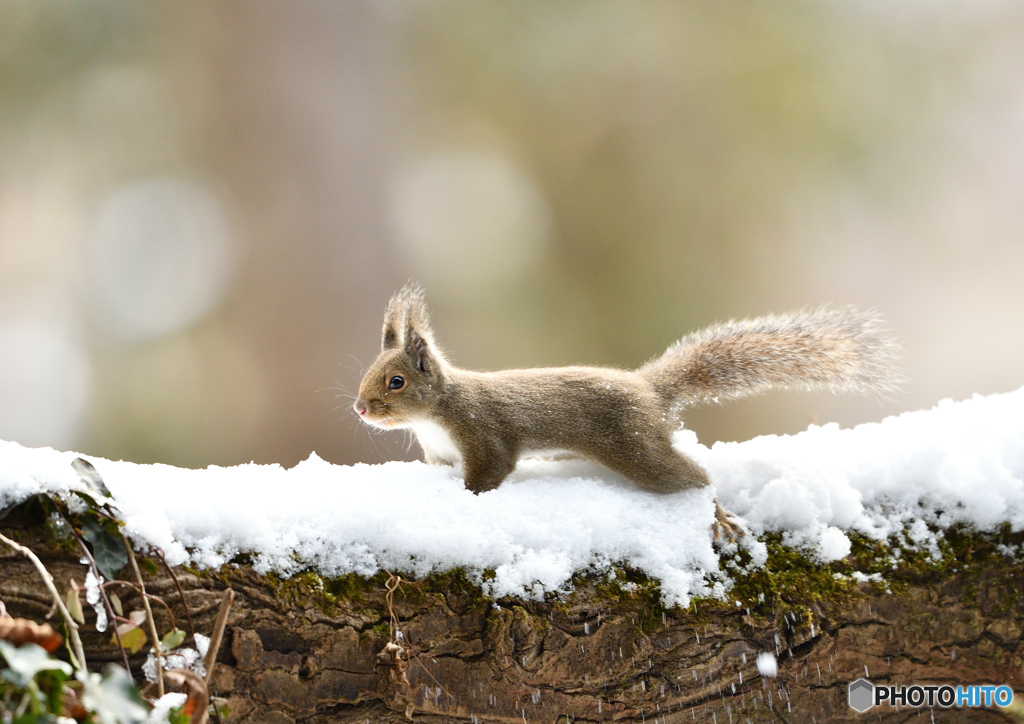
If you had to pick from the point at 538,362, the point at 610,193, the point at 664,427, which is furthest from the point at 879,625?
the point at 610,193

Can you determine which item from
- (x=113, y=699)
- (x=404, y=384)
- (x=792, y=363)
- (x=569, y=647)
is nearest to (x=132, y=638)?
(x=113, y=699)

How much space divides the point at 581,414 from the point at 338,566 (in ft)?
1.57

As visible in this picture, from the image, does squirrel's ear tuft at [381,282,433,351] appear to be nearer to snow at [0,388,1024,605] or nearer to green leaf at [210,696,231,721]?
snow at [0,388,1024,605]

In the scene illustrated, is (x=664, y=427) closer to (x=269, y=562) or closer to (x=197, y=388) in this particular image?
(x=269, y=562)

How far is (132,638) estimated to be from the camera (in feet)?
2.49

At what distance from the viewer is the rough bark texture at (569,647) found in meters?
0.85

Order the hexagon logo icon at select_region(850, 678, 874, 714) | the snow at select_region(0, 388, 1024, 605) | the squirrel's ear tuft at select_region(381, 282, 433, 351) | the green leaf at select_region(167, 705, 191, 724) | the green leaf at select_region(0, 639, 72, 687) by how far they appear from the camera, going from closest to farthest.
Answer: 1. the green leaf at select_region(0, 639, 72, 687)
2. the green leaf at select_region(167, 705, 191, 724)
3. the snow at select_region(0, 388, 1024, 605)
4. the hexagon logo icon at select_region(850, 678, 874, 714)
5. the squirrel's ear tuft at select_region(381, 282, 433, 351)

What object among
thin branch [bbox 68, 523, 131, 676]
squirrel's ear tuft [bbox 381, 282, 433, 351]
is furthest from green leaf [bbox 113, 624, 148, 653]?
squirrel's ear tuft [bbox 381, 282, 433, 351]

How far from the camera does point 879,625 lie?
1.03m

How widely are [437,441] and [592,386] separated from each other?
0.93ft

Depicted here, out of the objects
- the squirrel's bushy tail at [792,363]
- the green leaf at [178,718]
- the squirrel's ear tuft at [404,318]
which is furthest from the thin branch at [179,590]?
the squirrel's bushy tail at [792,363]

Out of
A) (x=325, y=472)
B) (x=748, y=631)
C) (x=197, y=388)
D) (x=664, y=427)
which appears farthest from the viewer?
(x=197, y=388)

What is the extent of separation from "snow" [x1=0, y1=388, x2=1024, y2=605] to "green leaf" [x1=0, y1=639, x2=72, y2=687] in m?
0.30

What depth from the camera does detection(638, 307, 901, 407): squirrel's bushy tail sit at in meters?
1.31
